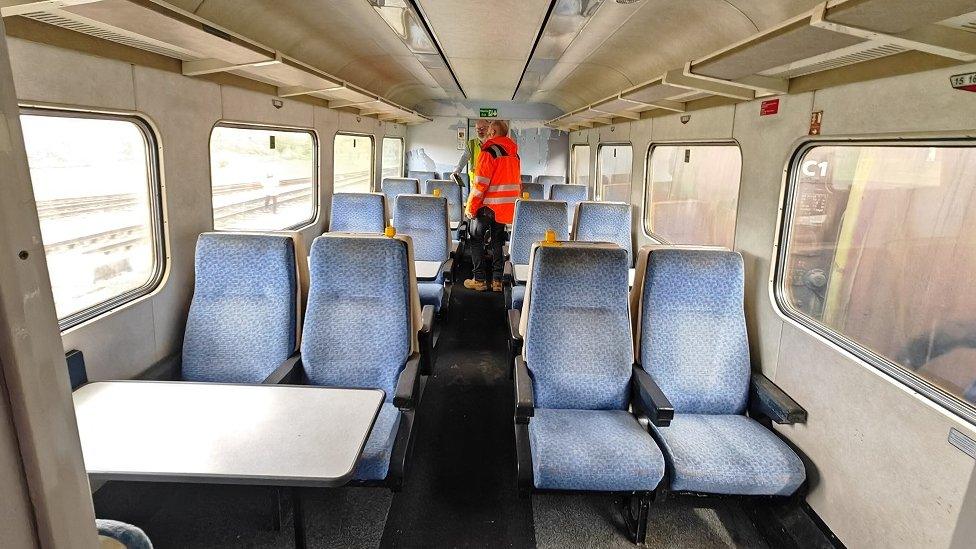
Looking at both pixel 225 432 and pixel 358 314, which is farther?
pixel 358 314

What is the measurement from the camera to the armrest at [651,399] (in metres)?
2.43

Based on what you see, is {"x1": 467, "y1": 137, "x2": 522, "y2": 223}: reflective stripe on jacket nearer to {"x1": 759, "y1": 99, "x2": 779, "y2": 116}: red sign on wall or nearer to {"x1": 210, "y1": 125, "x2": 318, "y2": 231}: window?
{"x1": 210, "y1": 125, "x2": 318, "y2": 231}: window

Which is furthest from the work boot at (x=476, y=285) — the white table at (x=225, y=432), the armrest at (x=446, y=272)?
the white table at (x=225, y=432)

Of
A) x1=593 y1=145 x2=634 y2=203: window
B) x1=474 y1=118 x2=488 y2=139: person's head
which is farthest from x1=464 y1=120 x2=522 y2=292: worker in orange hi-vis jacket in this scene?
x1=593 y1=145 x2=634 y2=203: window

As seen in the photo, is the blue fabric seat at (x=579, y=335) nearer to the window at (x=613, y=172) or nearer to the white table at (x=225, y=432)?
the white table at (x=225, y=432)

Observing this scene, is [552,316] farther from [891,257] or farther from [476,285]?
[476,285]

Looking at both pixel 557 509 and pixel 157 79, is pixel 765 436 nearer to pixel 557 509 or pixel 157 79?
pixel 557 509

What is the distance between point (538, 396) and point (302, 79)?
2.65 m

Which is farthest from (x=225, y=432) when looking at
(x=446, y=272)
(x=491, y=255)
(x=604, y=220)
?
(x=491, y=255)

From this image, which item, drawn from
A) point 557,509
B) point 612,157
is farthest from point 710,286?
point 612,157

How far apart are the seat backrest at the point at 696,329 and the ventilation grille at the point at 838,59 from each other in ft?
3.08

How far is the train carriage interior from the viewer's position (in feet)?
6.12

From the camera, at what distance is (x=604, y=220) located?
5.07m

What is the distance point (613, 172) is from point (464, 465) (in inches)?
239
